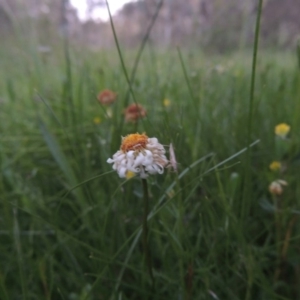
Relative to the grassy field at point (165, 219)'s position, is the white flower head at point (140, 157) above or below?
above

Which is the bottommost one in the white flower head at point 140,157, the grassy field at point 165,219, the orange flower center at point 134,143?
the grassy field at point 165,219

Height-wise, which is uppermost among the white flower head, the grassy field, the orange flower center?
the orange flower center

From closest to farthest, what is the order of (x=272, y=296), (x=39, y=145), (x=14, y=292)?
(x=272, y=296)
(x=14, y=292)
(x=39, y=145)

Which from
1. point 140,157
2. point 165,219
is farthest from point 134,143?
point 165,219

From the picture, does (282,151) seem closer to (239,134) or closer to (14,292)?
(239,134)

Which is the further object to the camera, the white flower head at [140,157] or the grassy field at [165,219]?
the grassy field at [165,219]

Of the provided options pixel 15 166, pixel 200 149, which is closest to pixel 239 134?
pixel 200 149

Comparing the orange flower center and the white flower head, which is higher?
the orange flower center

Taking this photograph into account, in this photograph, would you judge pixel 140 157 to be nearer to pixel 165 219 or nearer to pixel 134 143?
pixel 134 143
